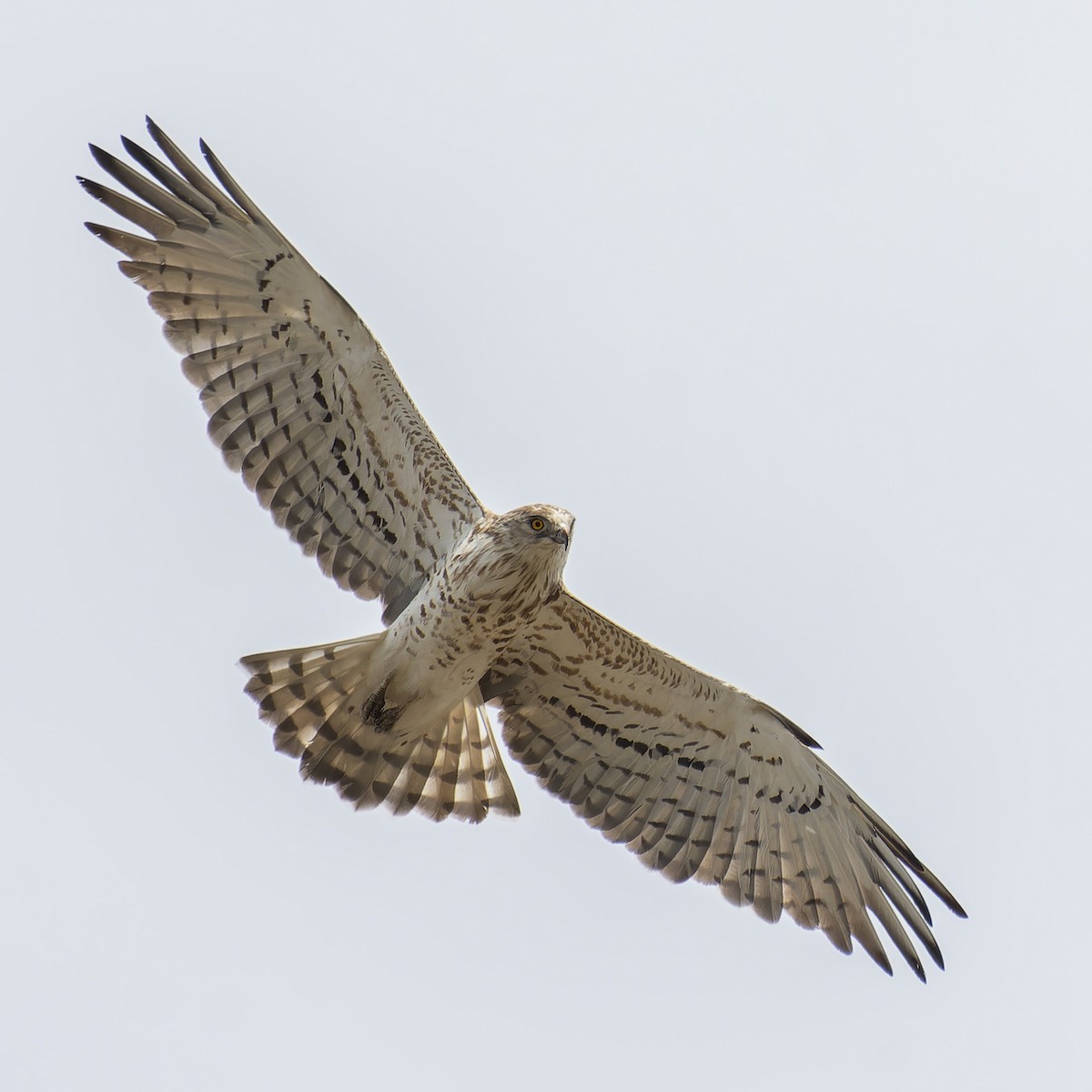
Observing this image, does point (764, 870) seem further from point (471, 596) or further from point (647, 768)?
point (471, 596)

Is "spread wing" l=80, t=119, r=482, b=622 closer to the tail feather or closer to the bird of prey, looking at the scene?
the bird of prey

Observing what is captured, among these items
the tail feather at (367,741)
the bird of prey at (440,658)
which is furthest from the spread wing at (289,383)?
the tail feather at (367,741)

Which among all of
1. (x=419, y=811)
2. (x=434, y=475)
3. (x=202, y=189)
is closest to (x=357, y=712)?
(x=419, y=811)

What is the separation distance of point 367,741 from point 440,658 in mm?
793

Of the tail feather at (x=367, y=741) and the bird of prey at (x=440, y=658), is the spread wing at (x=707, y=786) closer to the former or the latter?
the bird of prey at (x=440, y=658)

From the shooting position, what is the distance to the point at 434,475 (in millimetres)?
11484

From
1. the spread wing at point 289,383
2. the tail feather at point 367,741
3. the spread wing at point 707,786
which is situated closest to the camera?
the spread wing at point 289,383

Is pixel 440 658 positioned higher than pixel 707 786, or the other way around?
pixel 707 786

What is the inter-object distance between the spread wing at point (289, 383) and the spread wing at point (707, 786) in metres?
1.07

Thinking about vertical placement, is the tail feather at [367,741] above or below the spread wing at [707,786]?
below

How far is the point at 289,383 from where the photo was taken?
37.3 ft

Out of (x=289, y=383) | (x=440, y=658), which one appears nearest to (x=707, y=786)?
(x=440, y=658)

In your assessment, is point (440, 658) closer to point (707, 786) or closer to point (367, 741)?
point (367, 741)

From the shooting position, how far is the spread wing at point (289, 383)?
10953mm
